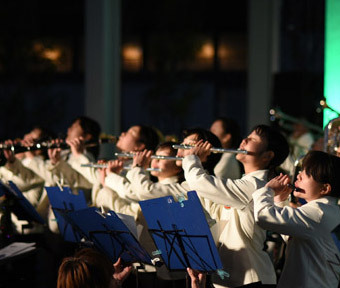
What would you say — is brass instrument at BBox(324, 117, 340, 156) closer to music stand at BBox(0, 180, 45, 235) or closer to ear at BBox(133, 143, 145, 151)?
ear at BBox(133, 143, 145, 151)

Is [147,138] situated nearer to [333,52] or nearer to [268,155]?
[268,155]

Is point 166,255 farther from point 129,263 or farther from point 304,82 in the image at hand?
point 304,82

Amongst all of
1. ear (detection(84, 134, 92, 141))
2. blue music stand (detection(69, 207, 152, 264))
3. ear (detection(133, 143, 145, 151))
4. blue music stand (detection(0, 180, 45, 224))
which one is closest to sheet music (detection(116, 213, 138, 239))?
blue music stand (detection(69, 207, 152, 264))

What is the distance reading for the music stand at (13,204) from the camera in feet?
17.0

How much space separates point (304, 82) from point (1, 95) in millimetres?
7251

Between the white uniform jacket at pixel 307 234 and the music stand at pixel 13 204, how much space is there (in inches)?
91.7

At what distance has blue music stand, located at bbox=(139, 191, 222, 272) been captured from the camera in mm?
3445

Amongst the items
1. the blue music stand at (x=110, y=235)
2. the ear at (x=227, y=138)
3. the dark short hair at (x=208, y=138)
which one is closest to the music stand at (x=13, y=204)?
the blue music stand at (x=110, y=235)

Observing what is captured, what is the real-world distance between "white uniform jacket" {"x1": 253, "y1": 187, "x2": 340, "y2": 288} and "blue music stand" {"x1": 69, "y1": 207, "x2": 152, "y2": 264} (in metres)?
0.80

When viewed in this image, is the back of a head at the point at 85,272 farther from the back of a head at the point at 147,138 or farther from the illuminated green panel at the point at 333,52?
the illuminated green panel at the point at 333,52

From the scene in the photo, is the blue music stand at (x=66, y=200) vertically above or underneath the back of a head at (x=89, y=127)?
underneath

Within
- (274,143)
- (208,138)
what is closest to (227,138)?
(208,138)

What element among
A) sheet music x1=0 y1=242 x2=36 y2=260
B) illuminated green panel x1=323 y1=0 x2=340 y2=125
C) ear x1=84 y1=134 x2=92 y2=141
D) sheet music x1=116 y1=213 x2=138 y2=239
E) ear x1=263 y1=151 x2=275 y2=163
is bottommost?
sheet music x1=0 y1=242 x2=36 y2=260

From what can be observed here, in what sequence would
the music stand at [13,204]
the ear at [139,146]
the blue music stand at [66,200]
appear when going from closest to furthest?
1. the blue music stand at [66,200]
2. the music stand at [13,204]
3. the ear at [139,146]
